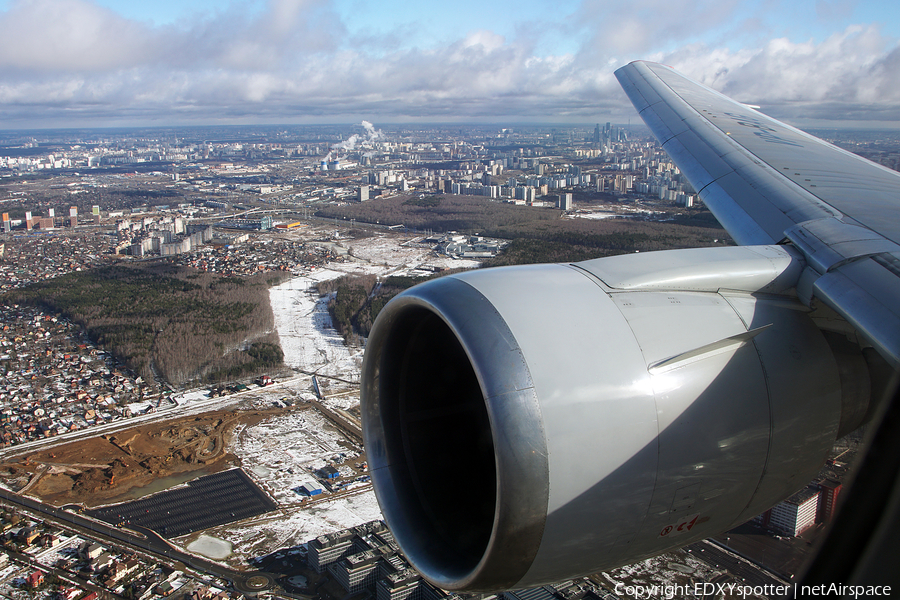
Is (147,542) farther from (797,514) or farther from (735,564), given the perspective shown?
(797,514)

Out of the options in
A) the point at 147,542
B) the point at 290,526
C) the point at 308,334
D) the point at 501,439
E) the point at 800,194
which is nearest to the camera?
the point at 501,439

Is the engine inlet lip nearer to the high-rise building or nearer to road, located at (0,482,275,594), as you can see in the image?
the high-rise building

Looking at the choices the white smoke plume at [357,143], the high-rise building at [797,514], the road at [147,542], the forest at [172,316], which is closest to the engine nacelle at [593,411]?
the high-rise building at [797,514]

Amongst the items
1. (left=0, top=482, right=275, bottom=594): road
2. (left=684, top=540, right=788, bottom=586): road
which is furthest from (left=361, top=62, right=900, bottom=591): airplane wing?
(left=0, top=482, right=275, bottom=594): road

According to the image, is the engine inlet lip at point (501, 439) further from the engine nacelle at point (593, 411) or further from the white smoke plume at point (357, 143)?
the white smoke plume at point (357, 143)

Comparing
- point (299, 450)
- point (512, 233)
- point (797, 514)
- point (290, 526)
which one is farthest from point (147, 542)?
point (512, 233)

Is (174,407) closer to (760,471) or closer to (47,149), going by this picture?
(760,471)

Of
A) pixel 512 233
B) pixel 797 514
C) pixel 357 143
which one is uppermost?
pixel 357 143
